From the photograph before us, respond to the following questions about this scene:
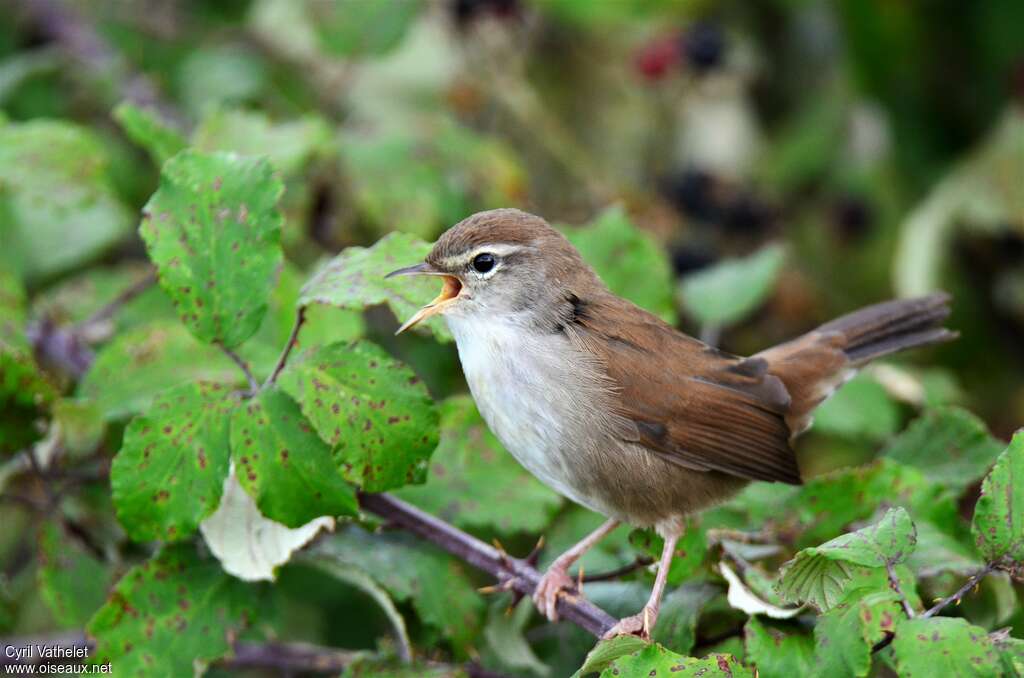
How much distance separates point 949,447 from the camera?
291 cm

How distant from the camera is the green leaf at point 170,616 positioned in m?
2.41

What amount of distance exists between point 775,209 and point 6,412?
11.7ft

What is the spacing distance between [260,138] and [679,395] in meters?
1.53

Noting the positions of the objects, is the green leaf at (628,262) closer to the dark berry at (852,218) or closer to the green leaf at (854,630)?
the green leaf at (854,630)

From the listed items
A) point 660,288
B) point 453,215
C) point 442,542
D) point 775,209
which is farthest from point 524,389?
point 775,209

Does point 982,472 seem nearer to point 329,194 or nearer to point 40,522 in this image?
point 40,522

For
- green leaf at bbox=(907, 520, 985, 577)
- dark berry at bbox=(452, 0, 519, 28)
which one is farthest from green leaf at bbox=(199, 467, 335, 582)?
dark berry at bbox=(452, 0, 519, 28)

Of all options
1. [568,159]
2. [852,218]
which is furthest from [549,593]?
[852,218]

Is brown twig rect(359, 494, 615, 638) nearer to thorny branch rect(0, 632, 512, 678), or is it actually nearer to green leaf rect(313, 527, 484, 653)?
green leaf rect(313, 527, 484, 653)

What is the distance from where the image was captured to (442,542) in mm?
2568

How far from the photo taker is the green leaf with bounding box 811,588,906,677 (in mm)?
1897

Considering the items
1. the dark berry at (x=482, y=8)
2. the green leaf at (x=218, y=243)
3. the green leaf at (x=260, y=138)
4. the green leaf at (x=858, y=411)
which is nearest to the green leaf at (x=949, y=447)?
the green leaf at (x=858, y=411)

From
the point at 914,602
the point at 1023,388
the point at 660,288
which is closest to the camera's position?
the point at 914,602

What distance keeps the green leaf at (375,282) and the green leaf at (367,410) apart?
104mm
